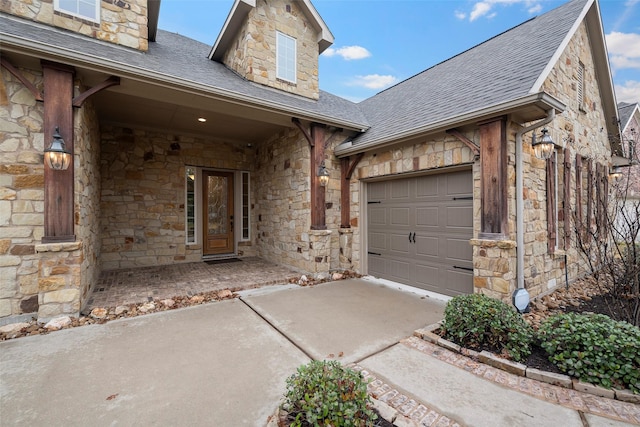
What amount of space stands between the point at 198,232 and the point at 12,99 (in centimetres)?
411

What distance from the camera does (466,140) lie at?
3.70m

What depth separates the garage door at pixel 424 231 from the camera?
3.94m

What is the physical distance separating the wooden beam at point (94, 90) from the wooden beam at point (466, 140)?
469 cm

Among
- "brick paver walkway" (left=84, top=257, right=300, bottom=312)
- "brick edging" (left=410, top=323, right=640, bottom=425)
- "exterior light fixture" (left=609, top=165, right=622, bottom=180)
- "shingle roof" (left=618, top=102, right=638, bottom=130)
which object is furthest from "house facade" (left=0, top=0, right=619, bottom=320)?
"shingle roof" (left=618, top=102, right=638, bottom=130)

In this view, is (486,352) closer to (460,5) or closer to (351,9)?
(351,9)

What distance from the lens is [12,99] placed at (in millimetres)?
3014

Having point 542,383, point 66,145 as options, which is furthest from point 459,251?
point 66,145

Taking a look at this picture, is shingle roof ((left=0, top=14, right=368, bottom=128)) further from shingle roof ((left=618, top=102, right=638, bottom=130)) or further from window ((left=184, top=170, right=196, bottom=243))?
shingle roof ((left=618, top=102, right=638, bottom=130))

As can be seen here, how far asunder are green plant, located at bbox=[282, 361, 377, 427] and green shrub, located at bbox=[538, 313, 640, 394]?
5.86 ft

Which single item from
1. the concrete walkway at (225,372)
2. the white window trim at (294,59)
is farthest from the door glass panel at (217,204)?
the concrete walkway at (225,372)

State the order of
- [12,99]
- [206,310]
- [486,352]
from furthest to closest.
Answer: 1. [206,310]
2. [12,99]
3. [486,352]

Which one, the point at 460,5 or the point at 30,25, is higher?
the point at 460,5

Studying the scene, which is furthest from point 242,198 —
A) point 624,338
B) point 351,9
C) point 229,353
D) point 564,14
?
point 564,14

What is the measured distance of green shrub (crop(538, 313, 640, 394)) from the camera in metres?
1.91
